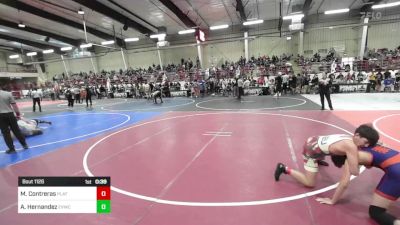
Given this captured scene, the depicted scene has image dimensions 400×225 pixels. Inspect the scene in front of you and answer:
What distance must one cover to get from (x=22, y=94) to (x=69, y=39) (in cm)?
1248

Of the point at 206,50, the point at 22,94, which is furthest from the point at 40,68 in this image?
the point at 206,50

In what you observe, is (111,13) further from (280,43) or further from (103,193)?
(103,193)

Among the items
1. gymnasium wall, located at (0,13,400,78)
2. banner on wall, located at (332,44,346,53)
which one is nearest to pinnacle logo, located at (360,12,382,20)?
gymnasium wall, located at (0,13,400,78)

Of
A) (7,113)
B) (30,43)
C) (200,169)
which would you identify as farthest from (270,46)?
(30,43)

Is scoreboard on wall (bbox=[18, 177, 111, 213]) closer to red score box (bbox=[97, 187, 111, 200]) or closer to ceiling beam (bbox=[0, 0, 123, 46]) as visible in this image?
red score box (bbox=[97, 187, 111, 200])

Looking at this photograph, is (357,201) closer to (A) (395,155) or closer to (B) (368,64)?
(A) (395,155)

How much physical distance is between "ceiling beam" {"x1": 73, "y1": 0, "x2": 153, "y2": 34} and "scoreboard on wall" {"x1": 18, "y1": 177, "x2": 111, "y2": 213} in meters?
18.7

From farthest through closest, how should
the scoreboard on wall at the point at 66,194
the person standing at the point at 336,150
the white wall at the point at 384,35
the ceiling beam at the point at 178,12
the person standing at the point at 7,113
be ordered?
the white wall at the point at 384,35, the ceiling beam at the point at 178,12, the person standing at the point at 7,113, the person standing at the point at 336,150, the scoreboard on wall at the point at 66,194

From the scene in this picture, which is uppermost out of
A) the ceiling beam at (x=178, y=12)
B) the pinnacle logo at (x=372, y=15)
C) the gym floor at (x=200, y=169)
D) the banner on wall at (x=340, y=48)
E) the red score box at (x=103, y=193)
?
the ceiling beam at (x=178, y=12)

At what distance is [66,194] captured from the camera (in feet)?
6.85

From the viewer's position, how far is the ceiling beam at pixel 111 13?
18.5 meters

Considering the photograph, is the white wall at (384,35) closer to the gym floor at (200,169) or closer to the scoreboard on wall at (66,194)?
the gym floor at (200,169)

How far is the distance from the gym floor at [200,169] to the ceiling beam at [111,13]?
12.3m

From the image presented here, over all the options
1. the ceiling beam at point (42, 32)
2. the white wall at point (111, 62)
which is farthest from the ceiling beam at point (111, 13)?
the ceiling beam at point (42, 32)
